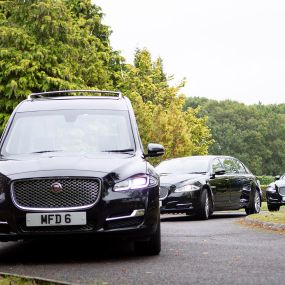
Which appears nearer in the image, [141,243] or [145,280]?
[145,280]

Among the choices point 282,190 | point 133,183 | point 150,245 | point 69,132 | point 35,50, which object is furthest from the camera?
point 35,50

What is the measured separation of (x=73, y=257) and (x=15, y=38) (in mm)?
25290

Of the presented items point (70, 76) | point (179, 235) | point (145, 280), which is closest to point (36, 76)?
point (70, 76)

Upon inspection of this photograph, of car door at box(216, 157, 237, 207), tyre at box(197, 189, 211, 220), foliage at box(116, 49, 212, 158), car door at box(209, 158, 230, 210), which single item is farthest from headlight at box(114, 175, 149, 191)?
foliage at box(116, 49, 212, 158)

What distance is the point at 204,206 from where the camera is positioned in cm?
1725

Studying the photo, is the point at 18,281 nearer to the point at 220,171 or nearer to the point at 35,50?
the point at 220,171

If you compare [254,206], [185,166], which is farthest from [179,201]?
[254,206]

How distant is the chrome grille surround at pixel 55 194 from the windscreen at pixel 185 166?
10.0 metres

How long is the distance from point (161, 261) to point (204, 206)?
914 centimetres

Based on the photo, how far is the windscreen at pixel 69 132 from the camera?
8.94 metres

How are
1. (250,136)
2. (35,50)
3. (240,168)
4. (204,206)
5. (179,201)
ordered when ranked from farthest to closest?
(250,136) < (35,50) < (240,168) < (204,206) < (179,201)

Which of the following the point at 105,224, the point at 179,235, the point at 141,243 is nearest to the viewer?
the point at 105,224

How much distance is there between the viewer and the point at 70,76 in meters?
33.7

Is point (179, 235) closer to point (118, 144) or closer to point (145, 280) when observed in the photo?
point (118, 144)
